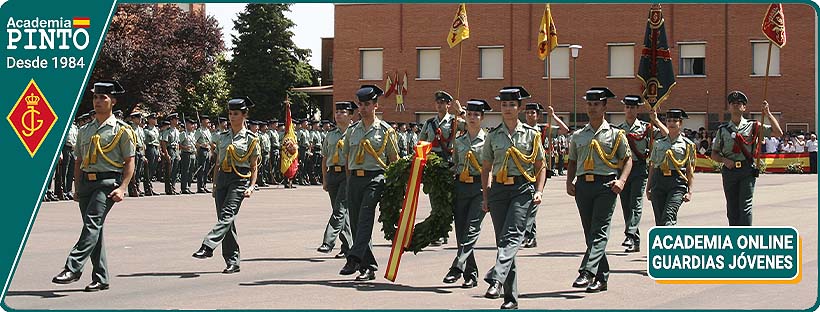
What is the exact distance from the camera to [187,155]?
95.9 ft

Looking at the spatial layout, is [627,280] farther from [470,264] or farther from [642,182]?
[642,182]

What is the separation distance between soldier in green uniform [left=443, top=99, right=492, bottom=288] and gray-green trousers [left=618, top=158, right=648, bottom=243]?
3640 mm

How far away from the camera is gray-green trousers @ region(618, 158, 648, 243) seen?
14984 millimetres

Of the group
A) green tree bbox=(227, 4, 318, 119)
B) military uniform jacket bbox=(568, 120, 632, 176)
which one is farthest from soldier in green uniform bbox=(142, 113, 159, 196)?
green tree bbox=(227, 4, 318, 119)

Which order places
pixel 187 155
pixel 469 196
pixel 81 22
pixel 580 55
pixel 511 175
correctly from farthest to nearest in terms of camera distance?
1. pixel 580 55
2. pixel 187 155
3. pixel 469 196
4. pixel 511 175
5. pixel 81 22

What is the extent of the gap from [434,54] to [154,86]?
17.8 meters

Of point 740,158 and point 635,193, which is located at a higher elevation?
point 740,158

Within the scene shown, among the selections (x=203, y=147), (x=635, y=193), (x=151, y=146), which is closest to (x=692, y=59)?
(x=203, y=147)

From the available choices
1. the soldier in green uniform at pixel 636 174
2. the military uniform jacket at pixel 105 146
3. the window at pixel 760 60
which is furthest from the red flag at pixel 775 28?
A: the window at pixel 760 60

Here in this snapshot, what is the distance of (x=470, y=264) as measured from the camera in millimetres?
11641

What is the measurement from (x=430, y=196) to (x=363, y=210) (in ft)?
2.52

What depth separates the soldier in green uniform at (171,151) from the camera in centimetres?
2847

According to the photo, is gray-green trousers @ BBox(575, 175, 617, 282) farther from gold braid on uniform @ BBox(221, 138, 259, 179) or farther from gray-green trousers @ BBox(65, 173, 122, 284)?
gray-green trousers @ BBox(65, 173, 122, 284)

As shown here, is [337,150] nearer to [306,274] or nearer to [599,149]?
[306,274]
